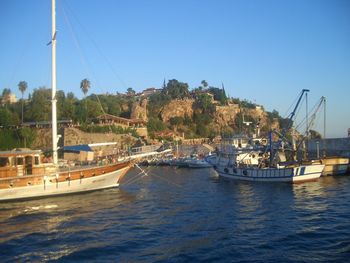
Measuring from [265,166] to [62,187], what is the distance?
2798 cm

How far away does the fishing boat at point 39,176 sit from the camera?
38094 mm

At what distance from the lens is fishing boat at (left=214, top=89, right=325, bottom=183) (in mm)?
48312

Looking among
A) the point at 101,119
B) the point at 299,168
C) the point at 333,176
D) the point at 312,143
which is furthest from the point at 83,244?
the point at 101,119

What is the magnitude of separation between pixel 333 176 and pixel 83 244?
144ft

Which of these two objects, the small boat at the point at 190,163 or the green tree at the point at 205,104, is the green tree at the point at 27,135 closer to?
the small boat at the point at 190,163

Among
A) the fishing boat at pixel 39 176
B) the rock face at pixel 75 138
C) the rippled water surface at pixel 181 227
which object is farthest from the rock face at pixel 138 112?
the rippled water surface at pixel 181 227

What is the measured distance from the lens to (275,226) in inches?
1054

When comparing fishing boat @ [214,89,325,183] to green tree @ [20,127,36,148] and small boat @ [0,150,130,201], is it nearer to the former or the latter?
small boat @ [0,150,130,201]

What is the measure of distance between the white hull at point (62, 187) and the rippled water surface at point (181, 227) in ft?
3.35

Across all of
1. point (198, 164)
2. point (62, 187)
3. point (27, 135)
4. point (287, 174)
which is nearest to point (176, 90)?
point (27, 135)

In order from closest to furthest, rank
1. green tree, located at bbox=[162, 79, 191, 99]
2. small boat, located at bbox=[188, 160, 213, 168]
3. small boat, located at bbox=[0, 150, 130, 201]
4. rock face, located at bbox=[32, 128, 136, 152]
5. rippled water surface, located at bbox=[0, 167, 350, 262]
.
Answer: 1. rippled water surface, located at bbox=[0, 167, 350, 262]
2. small boat, located at bbox=[0, 150, 130, 201]
3. small boat, located at bbox=[188, 160, 213, 168]
4. rock face, located at bbox=[32, 128, 136, 152]
5. green tree, located at bbox=[162, 79, 191, 99]

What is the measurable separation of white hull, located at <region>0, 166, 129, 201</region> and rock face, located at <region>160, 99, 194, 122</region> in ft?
341

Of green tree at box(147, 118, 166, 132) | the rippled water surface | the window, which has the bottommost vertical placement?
the rippled water surface

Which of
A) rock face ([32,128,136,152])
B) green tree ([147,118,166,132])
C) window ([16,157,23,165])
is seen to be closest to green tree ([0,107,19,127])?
rock face ([32,128,136,152])
